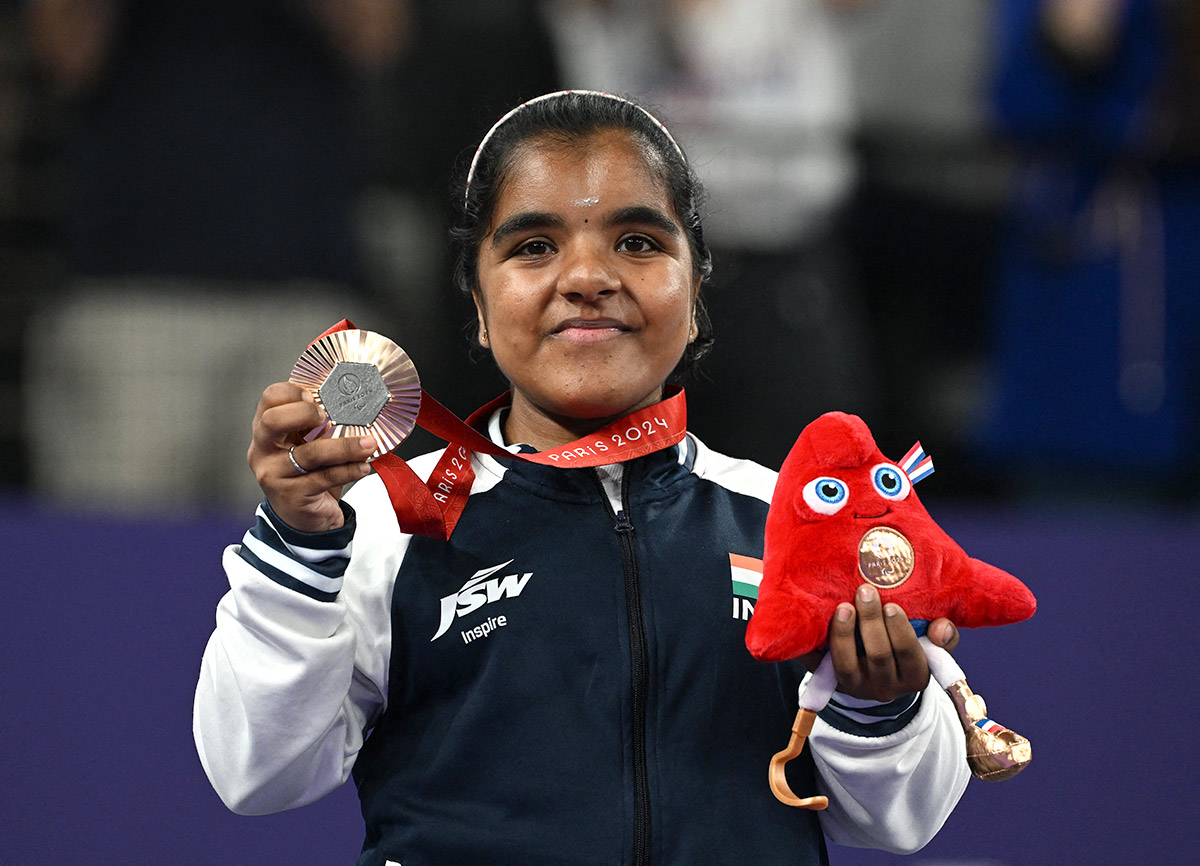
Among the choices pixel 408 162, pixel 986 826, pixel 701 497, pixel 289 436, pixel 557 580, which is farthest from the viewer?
pixel 408 162

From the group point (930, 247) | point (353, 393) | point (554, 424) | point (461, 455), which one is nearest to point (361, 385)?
point (353, 393)

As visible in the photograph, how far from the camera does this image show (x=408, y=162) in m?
3.28

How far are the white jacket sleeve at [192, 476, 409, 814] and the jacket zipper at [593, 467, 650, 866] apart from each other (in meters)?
0.24

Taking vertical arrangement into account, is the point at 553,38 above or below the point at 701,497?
above

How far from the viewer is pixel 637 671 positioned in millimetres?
1321

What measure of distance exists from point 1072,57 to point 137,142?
1.99m

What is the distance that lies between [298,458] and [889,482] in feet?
1.75

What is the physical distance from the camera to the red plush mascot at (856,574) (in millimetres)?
1181

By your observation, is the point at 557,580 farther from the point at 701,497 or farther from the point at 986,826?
the point at 986,826

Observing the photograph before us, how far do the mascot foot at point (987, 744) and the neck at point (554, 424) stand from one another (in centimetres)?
47

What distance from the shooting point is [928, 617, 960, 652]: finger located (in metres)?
1.21

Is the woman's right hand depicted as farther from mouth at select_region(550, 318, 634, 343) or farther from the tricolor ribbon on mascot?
mouth at select_region(550, 318, 634, 343)

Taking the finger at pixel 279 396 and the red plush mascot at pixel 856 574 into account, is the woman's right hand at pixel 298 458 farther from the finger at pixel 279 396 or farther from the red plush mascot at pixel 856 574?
the red plush mascot at pixel 856 574

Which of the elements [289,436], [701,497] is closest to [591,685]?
[701,497]
